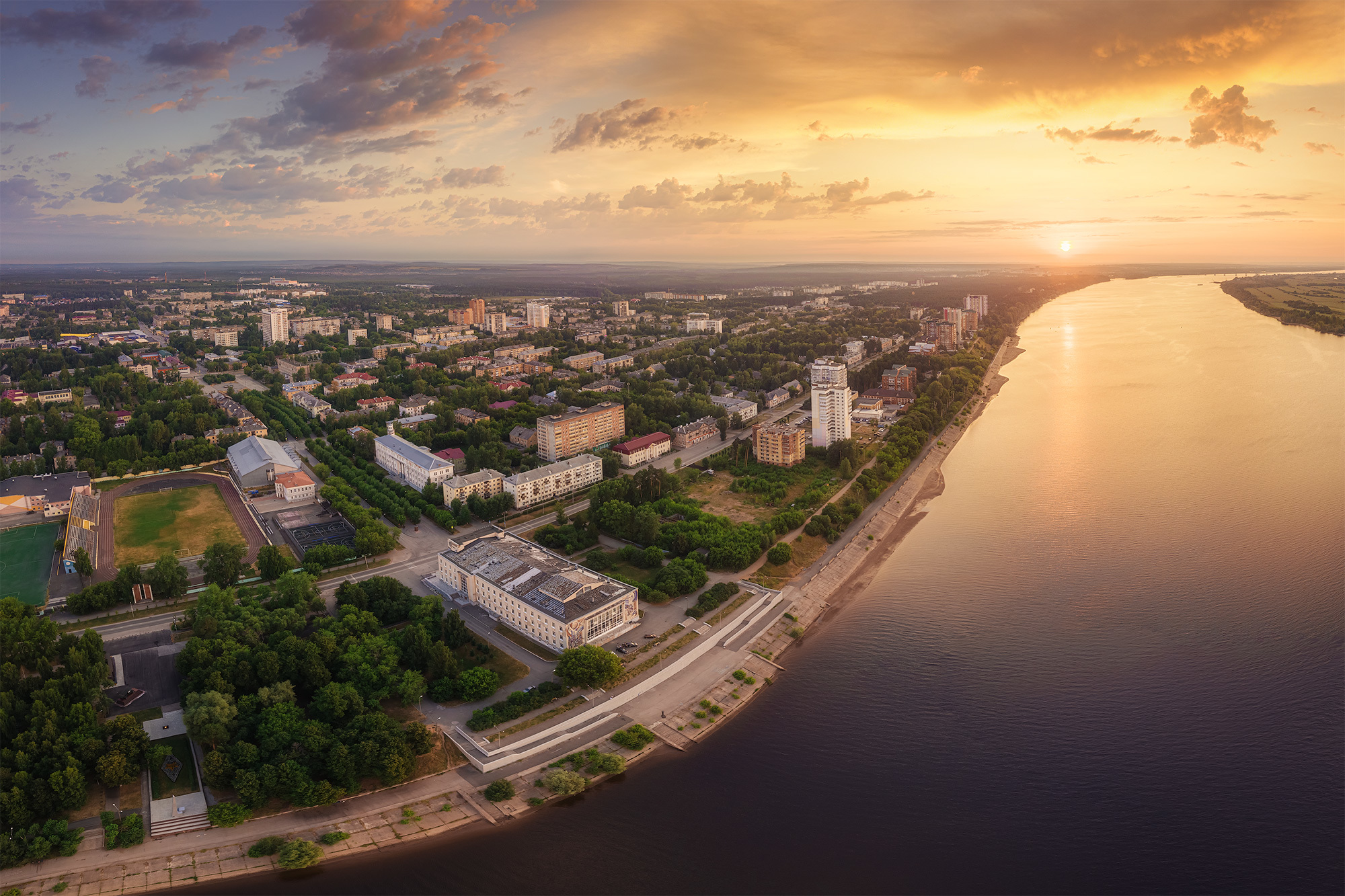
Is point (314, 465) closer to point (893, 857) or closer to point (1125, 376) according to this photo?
point (893, 857)

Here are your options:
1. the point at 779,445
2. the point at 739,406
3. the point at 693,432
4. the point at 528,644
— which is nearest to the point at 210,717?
the point at 528,644

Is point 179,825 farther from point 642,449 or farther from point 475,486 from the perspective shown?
point 642,449

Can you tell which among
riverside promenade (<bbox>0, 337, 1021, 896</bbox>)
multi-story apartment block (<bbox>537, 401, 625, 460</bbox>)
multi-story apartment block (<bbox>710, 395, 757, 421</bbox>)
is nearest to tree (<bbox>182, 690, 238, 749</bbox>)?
riverside promenade (<bbox>0, 337, 1021, 896</bbox>)

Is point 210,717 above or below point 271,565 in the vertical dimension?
below

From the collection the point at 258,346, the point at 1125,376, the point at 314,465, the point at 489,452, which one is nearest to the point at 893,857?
the point at 489,452

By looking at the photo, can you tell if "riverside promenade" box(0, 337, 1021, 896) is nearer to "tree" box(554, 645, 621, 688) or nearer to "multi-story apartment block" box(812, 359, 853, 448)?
"tree" box(554, 645, 621, 688)

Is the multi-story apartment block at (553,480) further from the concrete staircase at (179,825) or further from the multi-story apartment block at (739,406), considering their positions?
the concrete staircase at (179,825)
